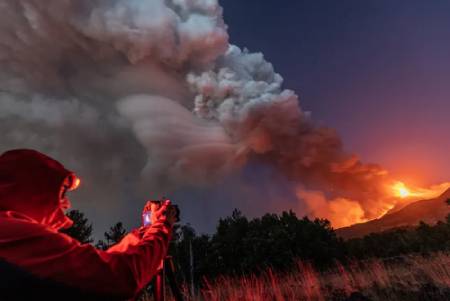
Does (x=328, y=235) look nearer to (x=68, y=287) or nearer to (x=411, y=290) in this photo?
(x=411, y=290)

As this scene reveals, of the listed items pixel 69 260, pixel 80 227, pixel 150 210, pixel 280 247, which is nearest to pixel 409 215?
pixel 280 247

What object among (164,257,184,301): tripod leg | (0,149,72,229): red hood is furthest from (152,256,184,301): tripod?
(0,149,72,229): red hood

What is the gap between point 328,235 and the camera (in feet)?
123

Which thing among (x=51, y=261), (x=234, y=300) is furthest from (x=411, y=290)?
(x=51, y=261)

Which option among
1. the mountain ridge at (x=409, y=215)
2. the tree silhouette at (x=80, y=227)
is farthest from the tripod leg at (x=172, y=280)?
A: the mountain ridge at (x=409, y=215)

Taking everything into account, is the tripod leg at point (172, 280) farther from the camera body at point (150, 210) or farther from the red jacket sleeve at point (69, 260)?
the red jacket sleeve at point (69, 260)

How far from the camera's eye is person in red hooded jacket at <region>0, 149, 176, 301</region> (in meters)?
1.06

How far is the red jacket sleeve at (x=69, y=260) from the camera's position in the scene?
1070mm

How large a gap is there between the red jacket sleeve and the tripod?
936mm

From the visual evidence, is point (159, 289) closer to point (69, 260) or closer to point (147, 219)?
point (147, 219)

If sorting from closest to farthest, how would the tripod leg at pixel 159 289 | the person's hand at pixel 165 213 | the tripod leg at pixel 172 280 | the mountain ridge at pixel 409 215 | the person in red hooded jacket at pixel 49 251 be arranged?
1. the person in red hooded jacket at pixel 49 251
2. the person's hand at pixel 165 213
3. the tripod leg at pixel 159 289
4. the tripod leg at pixel 172 280
5. the mountain ridge at pixel 409 215

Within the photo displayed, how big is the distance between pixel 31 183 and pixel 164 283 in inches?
55.4

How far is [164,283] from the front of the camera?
230 centimetres

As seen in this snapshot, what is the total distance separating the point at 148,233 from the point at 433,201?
180549 millimetres
